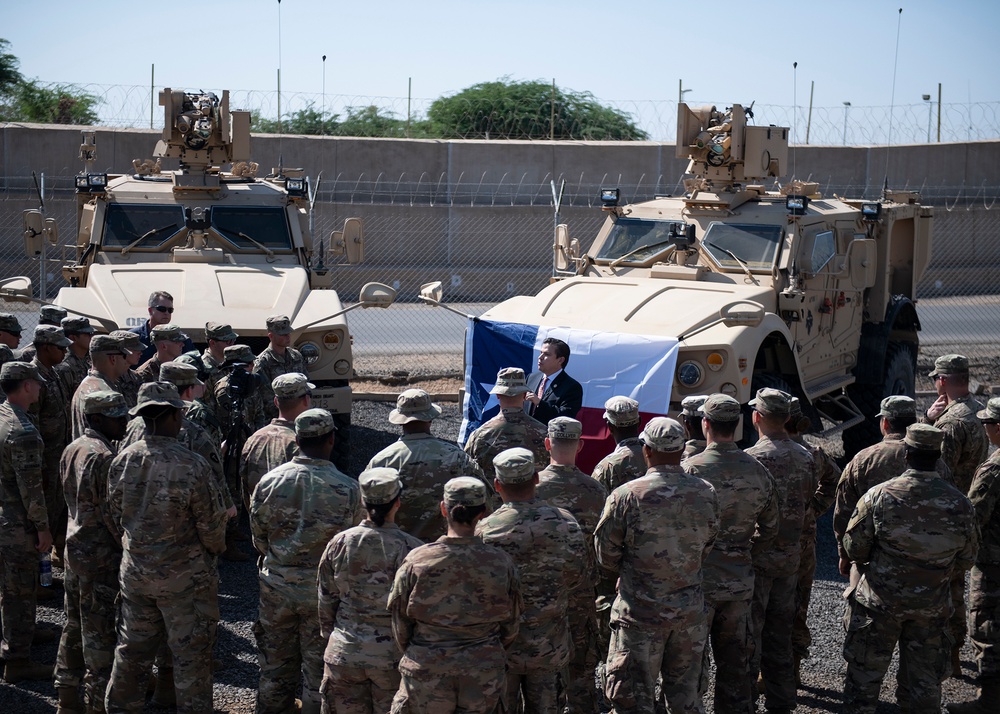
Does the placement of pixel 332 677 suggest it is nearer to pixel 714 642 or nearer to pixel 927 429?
pixel 714 642

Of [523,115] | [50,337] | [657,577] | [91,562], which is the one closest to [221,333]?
[50,337]

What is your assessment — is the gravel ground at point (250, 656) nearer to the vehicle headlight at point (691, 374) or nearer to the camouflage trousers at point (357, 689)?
the camouflage trousers at point (357, 689)

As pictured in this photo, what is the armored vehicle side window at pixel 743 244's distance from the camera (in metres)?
9.50

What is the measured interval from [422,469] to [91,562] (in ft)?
5.60

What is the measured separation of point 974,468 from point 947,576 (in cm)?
193

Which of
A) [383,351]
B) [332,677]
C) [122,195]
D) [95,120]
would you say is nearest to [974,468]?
[332,677]

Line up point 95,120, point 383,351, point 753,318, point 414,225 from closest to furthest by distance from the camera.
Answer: point 753,318 < point 383,351 < point 414,225 < point 95,120

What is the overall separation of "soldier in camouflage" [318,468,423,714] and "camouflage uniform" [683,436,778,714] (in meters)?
1.57

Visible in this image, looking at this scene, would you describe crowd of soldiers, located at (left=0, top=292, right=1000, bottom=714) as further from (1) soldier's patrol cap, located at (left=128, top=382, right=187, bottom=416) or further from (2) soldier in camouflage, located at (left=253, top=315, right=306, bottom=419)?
(2) soldier in camouflage, located at (left=253, top=315, right=306, bottom=419)

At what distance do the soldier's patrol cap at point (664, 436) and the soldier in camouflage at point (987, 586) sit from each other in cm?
199

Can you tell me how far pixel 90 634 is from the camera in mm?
5363

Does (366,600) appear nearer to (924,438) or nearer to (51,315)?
(924,438)

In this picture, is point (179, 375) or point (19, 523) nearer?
point (19, 523)

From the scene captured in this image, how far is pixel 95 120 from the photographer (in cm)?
2478
